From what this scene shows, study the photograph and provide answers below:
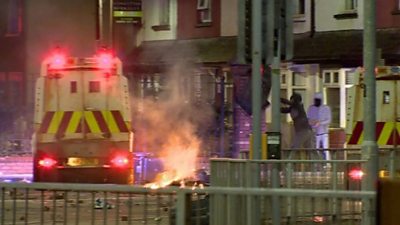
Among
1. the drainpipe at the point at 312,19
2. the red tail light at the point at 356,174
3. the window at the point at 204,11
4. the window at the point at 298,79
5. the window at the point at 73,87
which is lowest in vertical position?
the red tail light at the point at 356,174

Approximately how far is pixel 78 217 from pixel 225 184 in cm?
159

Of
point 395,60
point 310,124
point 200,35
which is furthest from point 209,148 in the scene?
point 200,35

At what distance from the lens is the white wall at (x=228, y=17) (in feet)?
86.0

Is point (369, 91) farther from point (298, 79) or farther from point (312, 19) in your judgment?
point (298, 79)

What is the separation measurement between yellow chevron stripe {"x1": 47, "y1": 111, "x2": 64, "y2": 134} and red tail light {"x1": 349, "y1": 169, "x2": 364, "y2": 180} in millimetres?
7119

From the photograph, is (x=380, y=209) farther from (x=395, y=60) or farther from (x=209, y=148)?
(x=395, y=60)

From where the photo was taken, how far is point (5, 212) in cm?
707

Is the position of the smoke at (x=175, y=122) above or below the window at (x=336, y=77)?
below

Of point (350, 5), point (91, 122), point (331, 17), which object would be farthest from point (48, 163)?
point (350, 5)

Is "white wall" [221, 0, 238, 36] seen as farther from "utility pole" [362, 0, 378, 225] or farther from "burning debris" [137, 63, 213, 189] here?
"utility pole" [362, 0, 378, 225]

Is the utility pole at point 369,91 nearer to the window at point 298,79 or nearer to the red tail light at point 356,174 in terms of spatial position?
the red tail light at point 356,174

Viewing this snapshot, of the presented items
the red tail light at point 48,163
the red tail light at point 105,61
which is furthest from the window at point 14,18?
the red tail light at point 48,163

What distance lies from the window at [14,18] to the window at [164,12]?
17.1ft

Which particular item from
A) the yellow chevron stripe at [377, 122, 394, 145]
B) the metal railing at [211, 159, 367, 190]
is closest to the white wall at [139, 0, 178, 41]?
the yellow chevron stripe at [377, 122, 394, 145]
